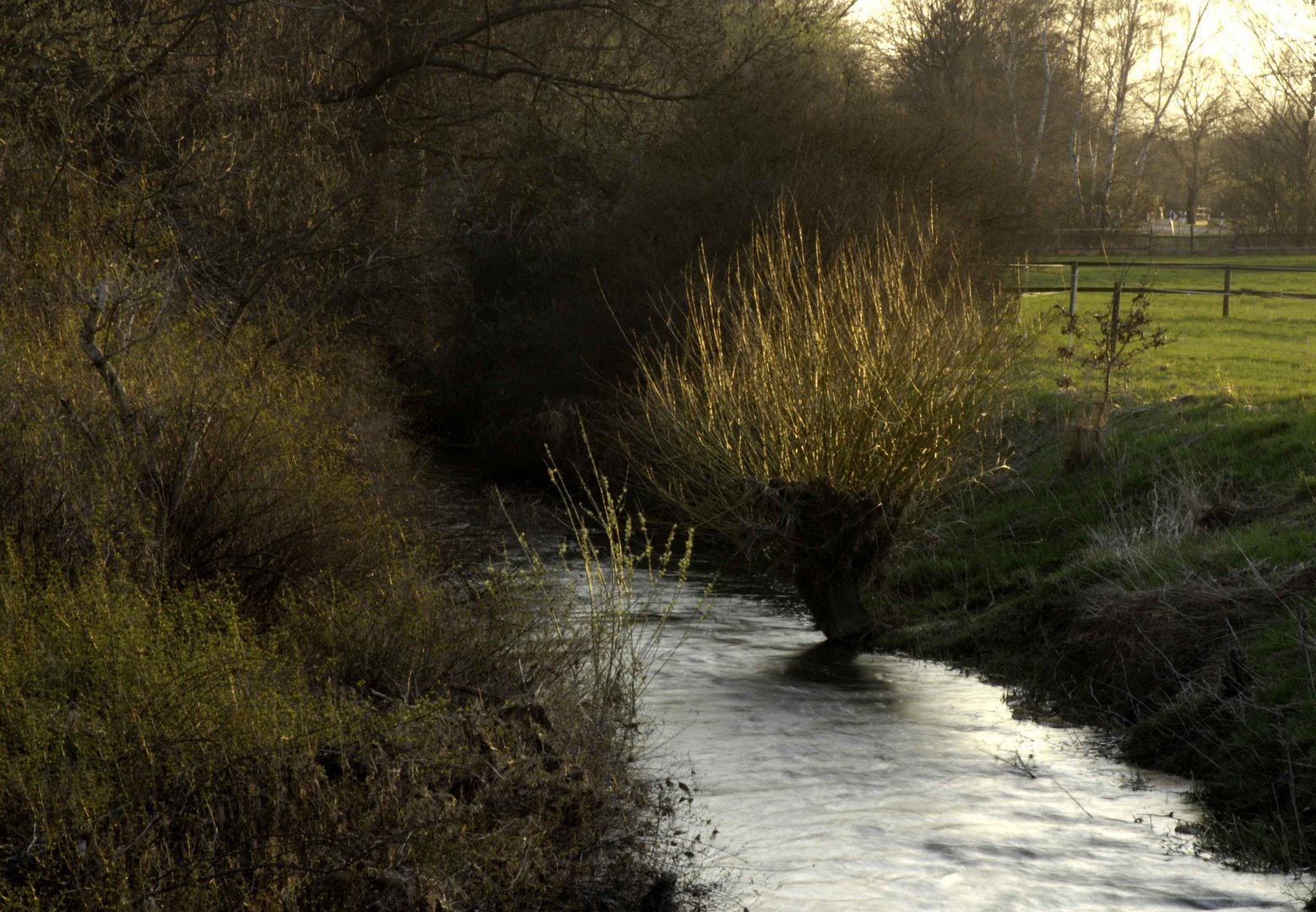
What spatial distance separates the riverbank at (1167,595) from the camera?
934 centimetres

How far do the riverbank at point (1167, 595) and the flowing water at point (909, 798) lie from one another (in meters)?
0.40

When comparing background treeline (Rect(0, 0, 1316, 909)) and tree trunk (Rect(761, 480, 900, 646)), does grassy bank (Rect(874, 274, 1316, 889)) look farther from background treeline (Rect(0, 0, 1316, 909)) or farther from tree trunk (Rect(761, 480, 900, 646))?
background treeline (Rect(0, 0, 1316, 909))

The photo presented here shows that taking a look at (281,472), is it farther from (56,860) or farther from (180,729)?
(56,860)

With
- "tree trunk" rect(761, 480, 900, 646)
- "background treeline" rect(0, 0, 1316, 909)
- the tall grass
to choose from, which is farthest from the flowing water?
the tall grass

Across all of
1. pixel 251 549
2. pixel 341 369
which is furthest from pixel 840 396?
pixel 341 369

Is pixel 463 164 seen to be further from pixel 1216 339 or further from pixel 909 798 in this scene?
pixel 909 798

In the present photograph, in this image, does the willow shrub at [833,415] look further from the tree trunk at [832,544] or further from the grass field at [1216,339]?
the grass field at [1216,339]

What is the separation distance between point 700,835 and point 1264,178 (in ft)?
157

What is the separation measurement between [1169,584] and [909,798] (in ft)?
10.9

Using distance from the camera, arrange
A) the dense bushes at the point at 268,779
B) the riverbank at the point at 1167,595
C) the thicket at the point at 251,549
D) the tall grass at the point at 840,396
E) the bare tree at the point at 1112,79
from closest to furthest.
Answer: the dense bushes at the point at 268,779, the thicket at the point at 251,549, the riverbank at the point at 1167,595, the tall grass at the point at 840,396, the bare tree at the point at 1112,79

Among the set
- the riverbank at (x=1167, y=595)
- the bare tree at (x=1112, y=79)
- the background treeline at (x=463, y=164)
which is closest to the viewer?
the riverbank at (x=1167, y=595)

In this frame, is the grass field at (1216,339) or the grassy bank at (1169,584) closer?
the grassy bank at (1169,584)

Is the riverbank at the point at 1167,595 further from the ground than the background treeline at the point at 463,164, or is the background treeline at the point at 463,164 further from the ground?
the background treeline at the point at 463,164

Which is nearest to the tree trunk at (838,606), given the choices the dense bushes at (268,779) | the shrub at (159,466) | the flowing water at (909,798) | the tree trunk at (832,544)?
the tree trunk at (832,544)
